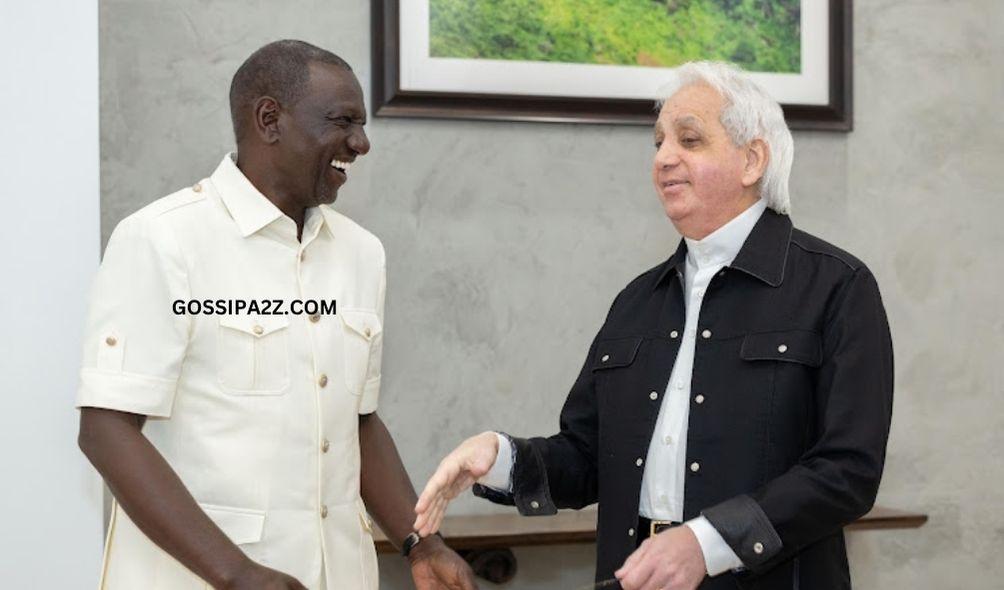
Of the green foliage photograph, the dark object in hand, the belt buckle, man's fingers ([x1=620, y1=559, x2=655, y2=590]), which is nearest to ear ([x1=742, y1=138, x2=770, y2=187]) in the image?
the belt buckle

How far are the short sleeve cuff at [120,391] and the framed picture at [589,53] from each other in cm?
140

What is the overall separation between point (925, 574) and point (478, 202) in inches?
66.2

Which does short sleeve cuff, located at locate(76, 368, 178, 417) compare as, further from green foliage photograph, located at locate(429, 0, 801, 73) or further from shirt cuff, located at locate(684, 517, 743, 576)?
green foliage photograph, located at locate(429, 0, 801, 73)

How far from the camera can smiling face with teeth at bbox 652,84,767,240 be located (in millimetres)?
2250

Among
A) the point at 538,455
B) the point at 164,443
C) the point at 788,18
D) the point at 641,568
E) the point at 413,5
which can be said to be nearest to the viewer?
the point at 641,568

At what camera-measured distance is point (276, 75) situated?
7.41 feet

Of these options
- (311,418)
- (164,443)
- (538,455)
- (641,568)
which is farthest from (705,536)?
(164,443)

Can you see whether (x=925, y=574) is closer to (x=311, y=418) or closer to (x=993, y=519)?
(x=993, y=519)

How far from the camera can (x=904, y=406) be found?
3697mm

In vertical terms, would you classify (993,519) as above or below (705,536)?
below

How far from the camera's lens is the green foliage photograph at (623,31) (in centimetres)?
337

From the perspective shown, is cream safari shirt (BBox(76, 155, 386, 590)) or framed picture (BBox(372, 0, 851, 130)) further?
framed picture (BBox(372, 0, 851, 130))

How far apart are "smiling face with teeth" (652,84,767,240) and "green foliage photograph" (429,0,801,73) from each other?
1179mm

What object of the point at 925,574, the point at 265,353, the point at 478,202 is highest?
the point at 478,202
